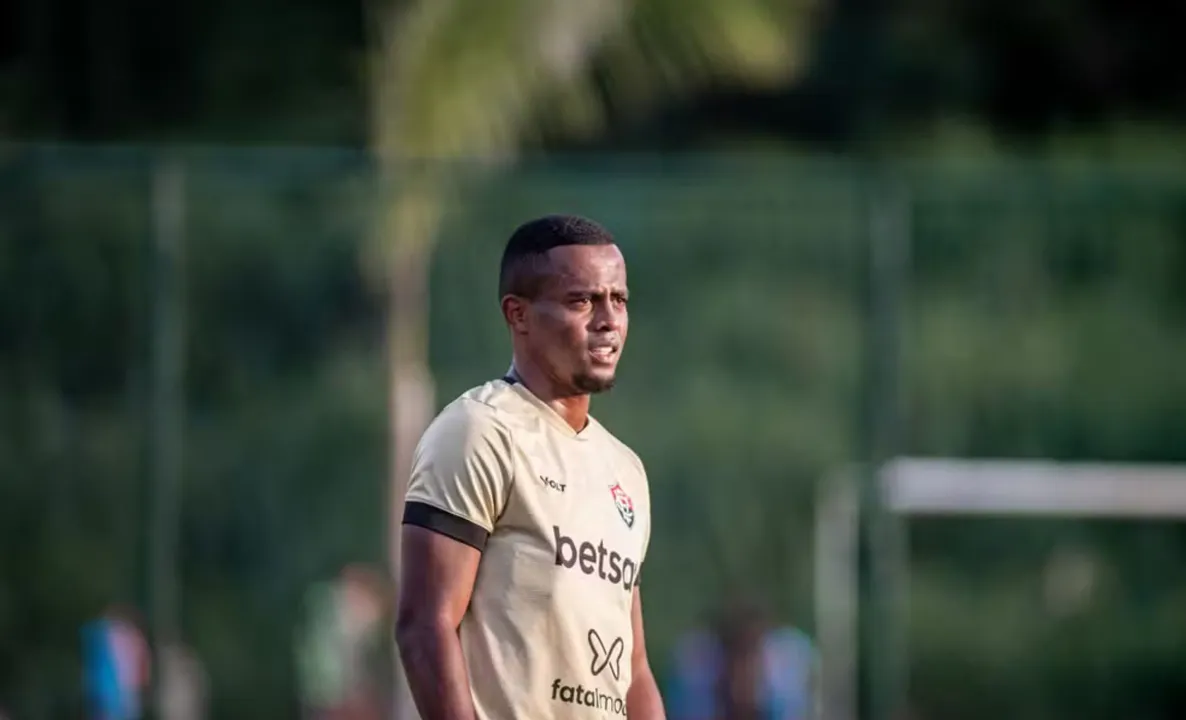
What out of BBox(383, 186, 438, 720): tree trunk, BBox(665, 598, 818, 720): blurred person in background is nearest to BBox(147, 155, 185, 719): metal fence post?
BBox(383, 186, 438, 720): tree trunk

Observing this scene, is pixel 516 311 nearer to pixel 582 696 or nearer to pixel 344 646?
pixel 582 696

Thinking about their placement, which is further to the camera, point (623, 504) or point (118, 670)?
point (118, 670)

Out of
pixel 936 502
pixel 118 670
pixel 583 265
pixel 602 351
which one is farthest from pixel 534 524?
pixel 936 502

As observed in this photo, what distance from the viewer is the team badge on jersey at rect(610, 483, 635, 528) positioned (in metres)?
4.80

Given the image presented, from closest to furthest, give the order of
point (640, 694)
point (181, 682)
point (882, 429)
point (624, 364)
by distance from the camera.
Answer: point (640, 694)
point (181, 682)
point (882, 429)
point (624, 364)

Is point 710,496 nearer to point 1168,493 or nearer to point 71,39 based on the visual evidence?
point 1168,493

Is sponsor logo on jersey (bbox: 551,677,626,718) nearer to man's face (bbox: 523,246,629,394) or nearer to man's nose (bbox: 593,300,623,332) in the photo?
man's face (bbox: 523,246,629,394)

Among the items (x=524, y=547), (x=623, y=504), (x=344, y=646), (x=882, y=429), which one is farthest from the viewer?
(x=344, y=646)

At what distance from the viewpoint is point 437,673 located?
4.43m

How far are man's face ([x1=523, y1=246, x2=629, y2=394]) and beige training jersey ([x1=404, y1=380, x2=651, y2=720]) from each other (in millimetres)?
100

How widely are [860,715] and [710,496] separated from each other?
151cm

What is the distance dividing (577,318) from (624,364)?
8.66 m

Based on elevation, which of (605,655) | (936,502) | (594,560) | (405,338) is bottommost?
(936,502)

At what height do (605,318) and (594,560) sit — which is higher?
(605,318)
